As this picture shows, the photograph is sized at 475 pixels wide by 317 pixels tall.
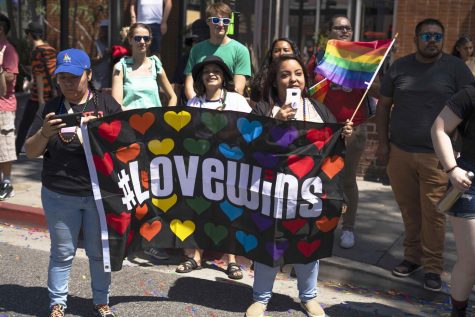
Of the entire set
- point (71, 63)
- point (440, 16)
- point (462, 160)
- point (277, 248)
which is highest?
point (440, 16)

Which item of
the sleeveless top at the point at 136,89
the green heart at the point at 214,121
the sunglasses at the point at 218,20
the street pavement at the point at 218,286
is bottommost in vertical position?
the street pavement at the point at 218,286

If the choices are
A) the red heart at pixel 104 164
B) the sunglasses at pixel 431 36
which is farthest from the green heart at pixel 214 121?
the sunglasses at pixel 431 36

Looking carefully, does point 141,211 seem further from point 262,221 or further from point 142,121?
point 262,221

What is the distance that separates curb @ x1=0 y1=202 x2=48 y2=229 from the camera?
22.5 ft

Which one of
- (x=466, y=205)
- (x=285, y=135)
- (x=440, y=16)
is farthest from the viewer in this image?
(x=440, y=16)

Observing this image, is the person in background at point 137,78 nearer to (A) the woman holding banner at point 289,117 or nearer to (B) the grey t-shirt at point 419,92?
(A) the woman holding banner at point 289,117

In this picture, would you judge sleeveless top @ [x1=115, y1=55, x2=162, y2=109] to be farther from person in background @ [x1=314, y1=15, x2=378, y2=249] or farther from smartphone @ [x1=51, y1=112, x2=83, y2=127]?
smartphone @ [x1=51, y1=112, x2=83, y2=127]

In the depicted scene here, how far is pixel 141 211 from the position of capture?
4.50 m

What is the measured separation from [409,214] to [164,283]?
1.99 meters

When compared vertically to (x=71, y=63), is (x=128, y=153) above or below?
below

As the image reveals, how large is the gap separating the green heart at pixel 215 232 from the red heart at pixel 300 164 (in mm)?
645

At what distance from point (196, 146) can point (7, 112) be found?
358 centimetres

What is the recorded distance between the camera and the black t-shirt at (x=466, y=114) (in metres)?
4.06

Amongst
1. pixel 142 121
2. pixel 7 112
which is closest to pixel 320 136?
pixel 142 121
